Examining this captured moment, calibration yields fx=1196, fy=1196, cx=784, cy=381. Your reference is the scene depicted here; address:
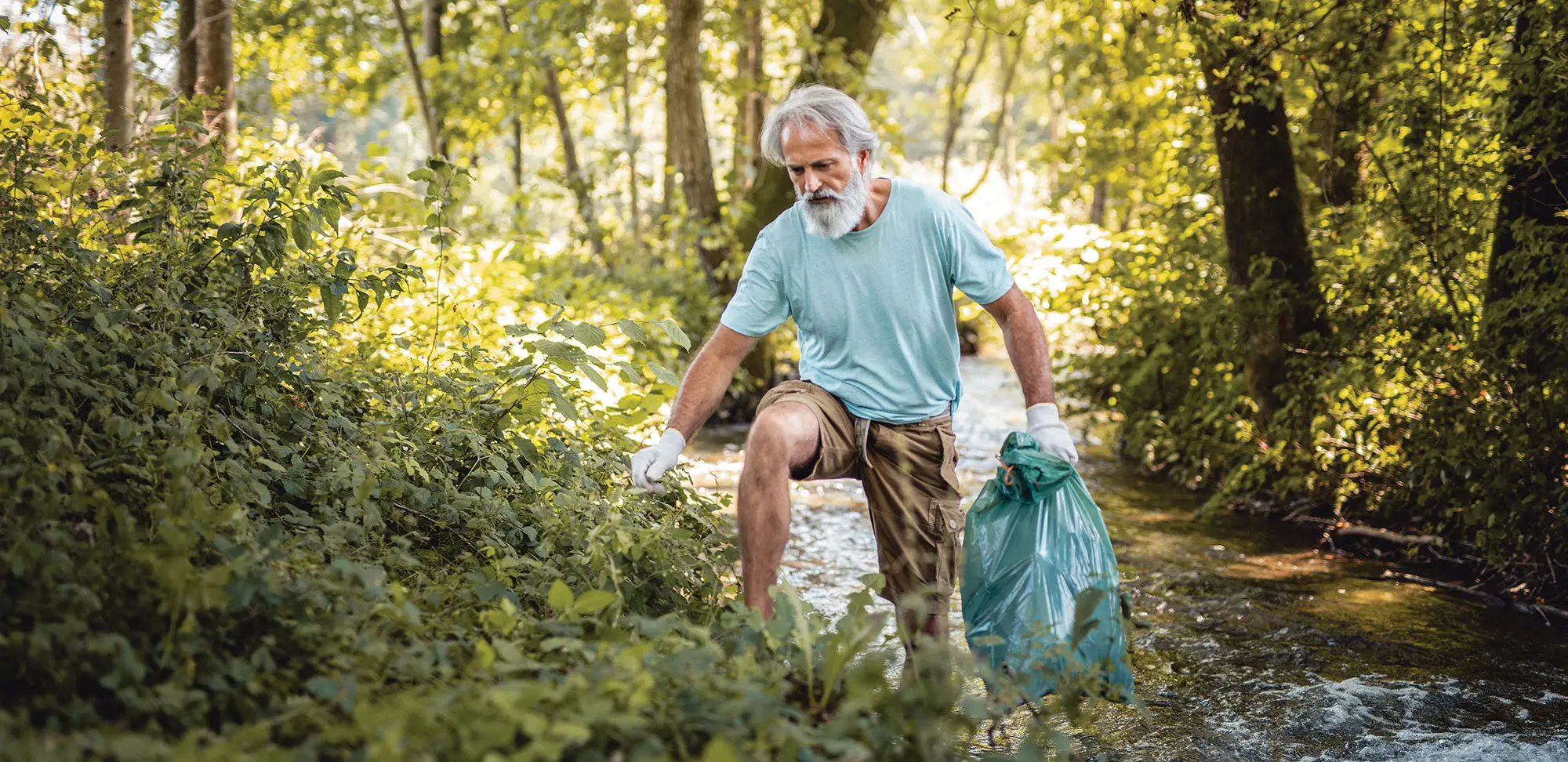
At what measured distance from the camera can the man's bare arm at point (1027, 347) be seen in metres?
3.54

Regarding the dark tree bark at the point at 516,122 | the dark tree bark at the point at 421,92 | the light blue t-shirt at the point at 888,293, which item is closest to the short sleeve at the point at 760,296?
the light blue t-shirt at the point at 888,293

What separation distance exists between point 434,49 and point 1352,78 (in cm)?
951

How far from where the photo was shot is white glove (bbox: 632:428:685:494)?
3479mm

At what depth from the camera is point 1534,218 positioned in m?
5.39

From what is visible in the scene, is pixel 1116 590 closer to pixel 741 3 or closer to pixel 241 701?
pixel 241 701

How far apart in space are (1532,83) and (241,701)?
5.48m

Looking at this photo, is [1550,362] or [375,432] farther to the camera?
[1550,362]

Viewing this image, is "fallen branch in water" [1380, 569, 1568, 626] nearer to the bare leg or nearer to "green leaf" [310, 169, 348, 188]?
the bare leg

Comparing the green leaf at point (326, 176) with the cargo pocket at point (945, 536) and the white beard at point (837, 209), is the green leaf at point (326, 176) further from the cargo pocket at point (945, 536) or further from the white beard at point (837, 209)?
the cargo pocket at point (945, 536)

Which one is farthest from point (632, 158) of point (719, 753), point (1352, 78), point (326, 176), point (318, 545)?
point (719, 753)

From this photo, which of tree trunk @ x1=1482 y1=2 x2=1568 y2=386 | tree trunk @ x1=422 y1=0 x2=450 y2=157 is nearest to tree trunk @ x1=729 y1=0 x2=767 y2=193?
tree trunk @ x1=422 y1=0 x2=450 y2=157

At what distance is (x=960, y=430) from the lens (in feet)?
35.4

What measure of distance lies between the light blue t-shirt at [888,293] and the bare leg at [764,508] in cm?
48

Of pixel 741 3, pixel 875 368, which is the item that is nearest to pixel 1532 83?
pixel 875 368
